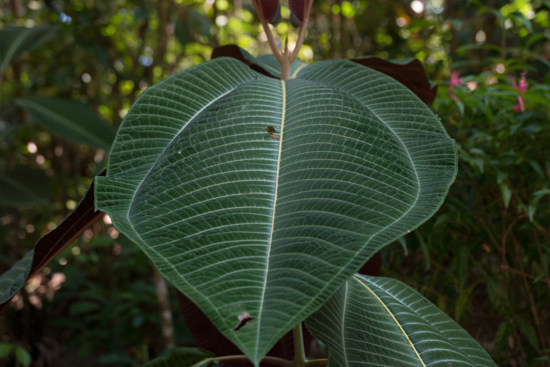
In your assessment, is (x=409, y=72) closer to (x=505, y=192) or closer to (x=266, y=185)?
(x=505, y=192)

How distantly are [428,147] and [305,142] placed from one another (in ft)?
0.43

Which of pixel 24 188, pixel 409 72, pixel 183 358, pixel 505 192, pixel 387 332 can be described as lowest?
pixel 24 188

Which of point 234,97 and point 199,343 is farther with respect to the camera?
point 199,343

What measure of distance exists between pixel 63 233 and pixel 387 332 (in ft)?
1.32

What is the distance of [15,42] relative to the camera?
173cm

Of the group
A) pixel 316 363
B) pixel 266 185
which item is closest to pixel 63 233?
pixel 266 185

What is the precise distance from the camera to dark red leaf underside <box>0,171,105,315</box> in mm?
464

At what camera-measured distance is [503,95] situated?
873 millimetres

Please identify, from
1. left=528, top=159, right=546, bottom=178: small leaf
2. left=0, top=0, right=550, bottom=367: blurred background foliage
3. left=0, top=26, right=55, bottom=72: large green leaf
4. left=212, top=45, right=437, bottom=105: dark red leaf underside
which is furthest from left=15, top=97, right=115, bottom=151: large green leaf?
left=528, top=159, right=546, bottom=178: small leaf

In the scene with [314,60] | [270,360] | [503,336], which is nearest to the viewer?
[270,360]

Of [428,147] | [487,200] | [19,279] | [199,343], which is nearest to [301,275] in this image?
[428,147]

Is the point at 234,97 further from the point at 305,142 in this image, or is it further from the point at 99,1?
the point at 99,1

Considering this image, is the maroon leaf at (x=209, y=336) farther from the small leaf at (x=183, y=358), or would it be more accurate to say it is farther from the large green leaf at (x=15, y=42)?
the large green leaf at (x=15, y=42)

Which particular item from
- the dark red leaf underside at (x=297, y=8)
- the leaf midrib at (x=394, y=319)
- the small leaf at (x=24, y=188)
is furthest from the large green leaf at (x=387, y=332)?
the small leaf at (x=24, y=188)
